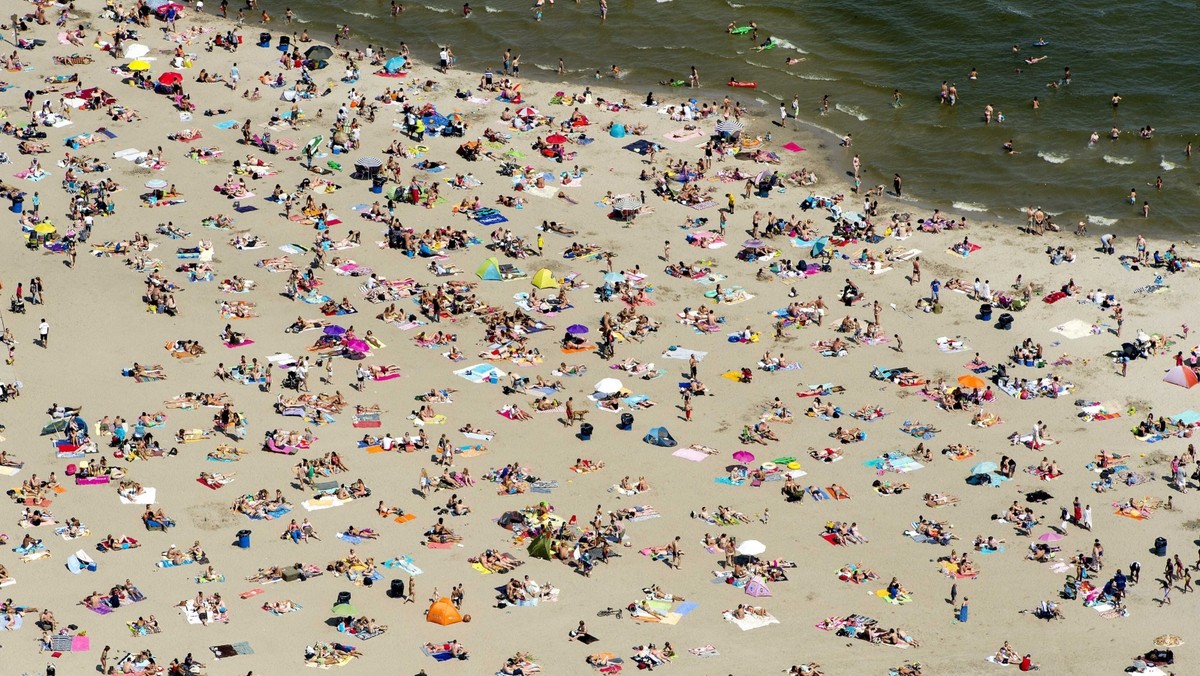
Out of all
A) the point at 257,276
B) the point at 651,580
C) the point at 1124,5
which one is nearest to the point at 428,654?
the point at 651,580

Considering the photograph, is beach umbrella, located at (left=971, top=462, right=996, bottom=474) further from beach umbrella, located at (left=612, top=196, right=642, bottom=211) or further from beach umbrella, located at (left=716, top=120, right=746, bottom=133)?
beach umbrella, located at (left=716, top=120, right=746, bottom=133)

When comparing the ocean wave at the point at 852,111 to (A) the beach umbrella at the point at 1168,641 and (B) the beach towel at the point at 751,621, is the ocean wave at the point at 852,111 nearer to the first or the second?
(A) the beach umbrella at the point at 1168,641

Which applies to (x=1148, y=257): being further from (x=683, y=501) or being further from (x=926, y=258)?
(x=683, y=501)

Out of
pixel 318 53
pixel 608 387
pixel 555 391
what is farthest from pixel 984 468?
pixel 318 53

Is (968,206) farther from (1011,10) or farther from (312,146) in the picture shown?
(312,146)

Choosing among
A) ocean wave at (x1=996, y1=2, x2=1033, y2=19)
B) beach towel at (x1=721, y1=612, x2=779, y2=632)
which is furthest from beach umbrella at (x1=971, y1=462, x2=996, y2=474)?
ocean wave at (x1=996, y1=2, x2=1033, y2=19)
